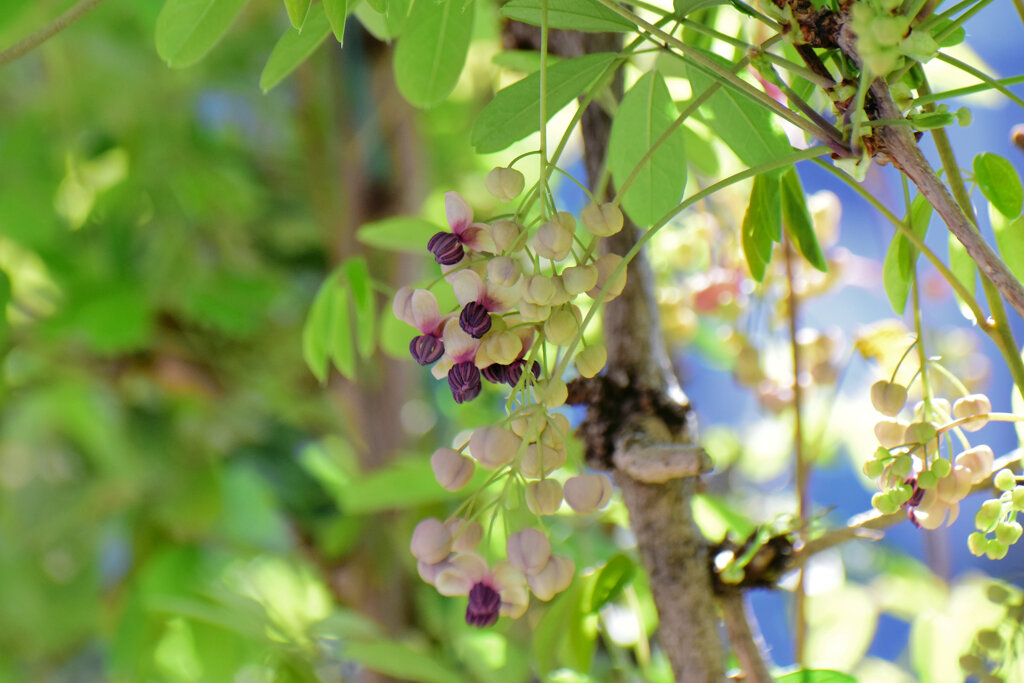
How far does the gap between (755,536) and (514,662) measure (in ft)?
0.60

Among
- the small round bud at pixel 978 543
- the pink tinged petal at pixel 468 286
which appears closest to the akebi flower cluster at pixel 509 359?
the pink tinged petal at pixel 468 286

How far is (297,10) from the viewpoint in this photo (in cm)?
24

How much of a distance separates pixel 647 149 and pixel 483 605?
16 centimetres

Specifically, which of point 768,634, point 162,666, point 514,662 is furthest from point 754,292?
point 768,634

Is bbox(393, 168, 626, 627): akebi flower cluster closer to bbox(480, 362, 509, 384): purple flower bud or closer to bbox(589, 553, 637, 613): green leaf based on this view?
bbox(480, 362, 509, 384): purple flower bud

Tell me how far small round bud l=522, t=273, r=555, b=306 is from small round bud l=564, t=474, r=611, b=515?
5 centimetres

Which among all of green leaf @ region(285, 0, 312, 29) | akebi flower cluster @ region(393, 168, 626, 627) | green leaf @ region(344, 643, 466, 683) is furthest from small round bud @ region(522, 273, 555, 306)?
green leaf @ region(344, 643, 466, 683)

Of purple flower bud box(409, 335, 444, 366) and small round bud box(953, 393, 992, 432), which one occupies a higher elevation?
purple flower bud box(409, 335, 444, 366)

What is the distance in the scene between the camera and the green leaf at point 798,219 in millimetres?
293

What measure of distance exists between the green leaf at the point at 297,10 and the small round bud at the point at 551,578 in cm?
16

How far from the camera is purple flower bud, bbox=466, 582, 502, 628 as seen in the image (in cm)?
22

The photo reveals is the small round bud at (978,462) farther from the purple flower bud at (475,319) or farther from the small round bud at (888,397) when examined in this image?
the purple flower bud at (475,319)

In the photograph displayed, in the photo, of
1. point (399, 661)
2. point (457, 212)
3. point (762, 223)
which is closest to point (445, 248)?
point (457, 212)

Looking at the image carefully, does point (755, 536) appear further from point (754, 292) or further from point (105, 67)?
point (105, 67)
